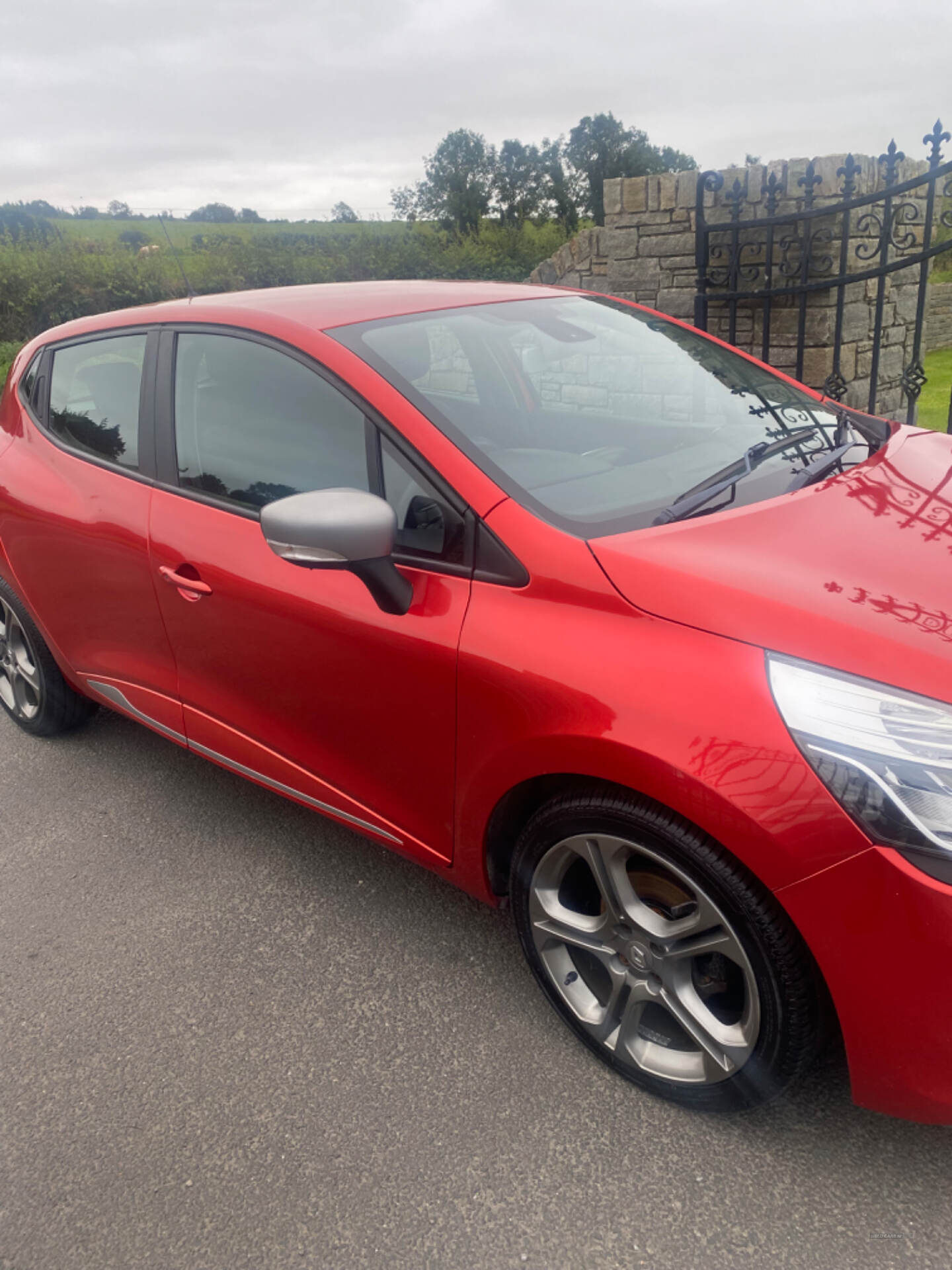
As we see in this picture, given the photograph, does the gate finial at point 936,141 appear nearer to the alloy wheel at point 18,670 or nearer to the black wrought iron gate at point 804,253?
the black wrought iron gate at point 804,253

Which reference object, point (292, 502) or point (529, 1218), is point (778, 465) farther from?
point (529, 1218)

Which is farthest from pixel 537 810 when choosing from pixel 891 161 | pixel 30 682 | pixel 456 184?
pixel 456 184

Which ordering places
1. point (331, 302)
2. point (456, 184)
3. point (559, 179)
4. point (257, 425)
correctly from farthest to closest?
point (559, 179) < point (456, 184) < point (331, 302) < point (257, 425)

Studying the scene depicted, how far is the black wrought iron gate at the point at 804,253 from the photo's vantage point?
→ 5188 millimetres

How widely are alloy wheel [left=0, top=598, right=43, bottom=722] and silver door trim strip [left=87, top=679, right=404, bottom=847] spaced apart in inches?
20.1

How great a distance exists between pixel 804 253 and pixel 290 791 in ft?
15.2

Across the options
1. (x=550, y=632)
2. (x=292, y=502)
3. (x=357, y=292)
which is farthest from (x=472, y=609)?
(x=357, y=292)

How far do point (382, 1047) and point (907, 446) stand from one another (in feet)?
6.85

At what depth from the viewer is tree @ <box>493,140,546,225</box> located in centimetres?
4872

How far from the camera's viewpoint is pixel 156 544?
2.70 metres

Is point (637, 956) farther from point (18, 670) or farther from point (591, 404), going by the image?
point (18, 670)

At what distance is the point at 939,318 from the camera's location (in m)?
14.9

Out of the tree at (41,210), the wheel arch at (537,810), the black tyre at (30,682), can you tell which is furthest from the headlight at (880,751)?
the tree at (41,210)

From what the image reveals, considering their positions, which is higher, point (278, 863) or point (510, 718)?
point (510, 718)
